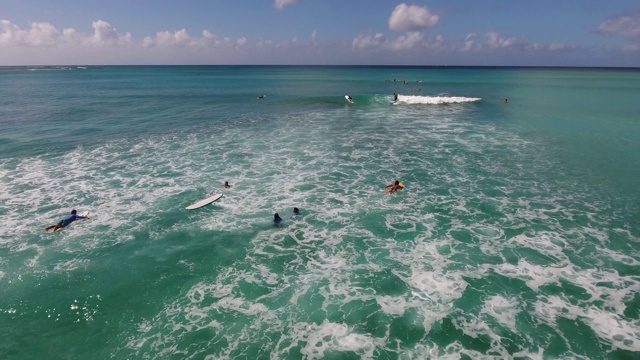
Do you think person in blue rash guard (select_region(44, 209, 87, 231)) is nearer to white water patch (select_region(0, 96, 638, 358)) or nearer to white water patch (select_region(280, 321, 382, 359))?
white water patch (select_region(0, 96, 638, 358))

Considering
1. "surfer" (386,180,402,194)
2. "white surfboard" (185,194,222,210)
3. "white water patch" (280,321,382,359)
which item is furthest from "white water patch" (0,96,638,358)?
"surfer" (386,180,402,194)

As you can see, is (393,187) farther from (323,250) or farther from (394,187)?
(323,250)

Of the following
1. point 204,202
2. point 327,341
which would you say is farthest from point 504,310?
point 204,202

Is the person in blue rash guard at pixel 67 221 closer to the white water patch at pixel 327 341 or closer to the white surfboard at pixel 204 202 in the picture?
the white surfboard at pixel 204 202

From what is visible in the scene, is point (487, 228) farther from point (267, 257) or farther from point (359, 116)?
point (359, 116)

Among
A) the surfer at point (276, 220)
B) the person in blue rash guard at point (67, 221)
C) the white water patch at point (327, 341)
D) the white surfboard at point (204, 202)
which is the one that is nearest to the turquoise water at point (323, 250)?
the white water patch at point (327, 341)

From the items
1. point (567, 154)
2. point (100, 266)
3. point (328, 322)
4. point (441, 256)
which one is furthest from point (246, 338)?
point (567, 154)

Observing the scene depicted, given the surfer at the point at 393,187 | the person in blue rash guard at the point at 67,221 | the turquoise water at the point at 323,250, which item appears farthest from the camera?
the surfer at the point at 393,187

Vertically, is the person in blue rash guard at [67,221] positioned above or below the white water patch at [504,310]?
above

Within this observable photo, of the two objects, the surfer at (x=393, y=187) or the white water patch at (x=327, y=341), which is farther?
the surfer at (x=393, y=187)
